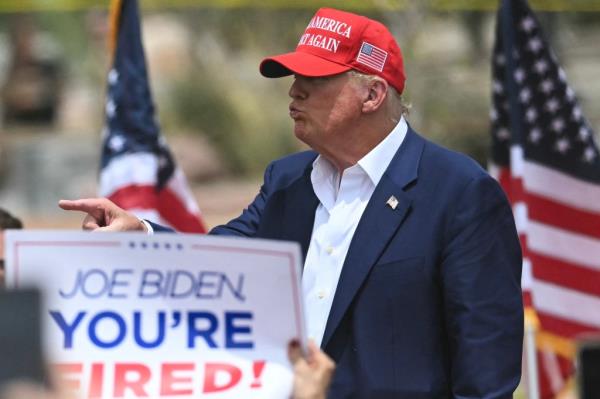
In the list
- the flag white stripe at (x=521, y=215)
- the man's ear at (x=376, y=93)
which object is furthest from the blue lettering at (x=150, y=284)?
the flag white stripe at (x=521, y=215)

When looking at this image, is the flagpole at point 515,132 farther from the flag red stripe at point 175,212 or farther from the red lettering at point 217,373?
the red lettering at point 217,373

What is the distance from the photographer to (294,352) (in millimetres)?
3562

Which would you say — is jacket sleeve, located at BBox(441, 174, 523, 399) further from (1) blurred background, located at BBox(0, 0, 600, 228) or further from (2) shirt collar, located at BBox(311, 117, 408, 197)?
(1) blurred background, located at BBox(0, 0, 600, 228)

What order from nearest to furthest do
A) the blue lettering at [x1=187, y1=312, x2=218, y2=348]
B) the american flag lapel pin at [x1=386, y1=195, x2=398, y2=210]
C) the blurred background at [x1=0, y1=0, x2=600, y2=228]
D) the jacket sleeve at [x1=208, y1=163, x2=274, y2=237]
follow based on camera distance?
the blue lettering at [x1=187, y1=312, x2=218, y2=348] < the american flag lapel pin at [x1=386, y1=195, x2=398, y2=210] < the jacket sleeve at [x1=208, y1=163, x2=274, y2=237] < the blurred background at [x1=0, y1=0, x2=600, y2=228]

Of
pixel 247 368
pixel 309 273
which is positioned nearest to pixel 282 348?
pixel 247 368

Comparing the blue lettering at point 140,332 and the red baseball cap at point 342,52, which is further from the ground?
the red baseball cap at point 342,52

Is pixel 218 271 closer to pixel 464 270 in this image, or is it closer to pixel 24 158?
pixel 464 270

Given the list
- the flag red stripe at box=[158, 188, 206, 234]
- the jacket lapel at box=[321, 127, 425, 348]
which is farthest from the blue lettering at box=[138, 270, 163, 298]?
the flag red stripe at box=[158, 188, 206, 234]

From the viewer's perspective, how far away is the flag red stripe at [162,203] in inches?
284

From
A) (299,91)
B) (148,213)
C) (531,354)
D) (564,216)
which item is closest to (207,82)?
(148,213)

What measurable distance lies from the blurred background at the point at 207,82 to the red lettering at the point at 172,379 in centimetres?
1128

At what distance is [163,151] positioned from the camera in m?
7.41

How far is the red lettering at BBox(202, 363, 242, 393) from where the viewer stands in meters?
3.58

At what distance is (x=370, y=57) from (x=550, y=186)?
8.61 feet
